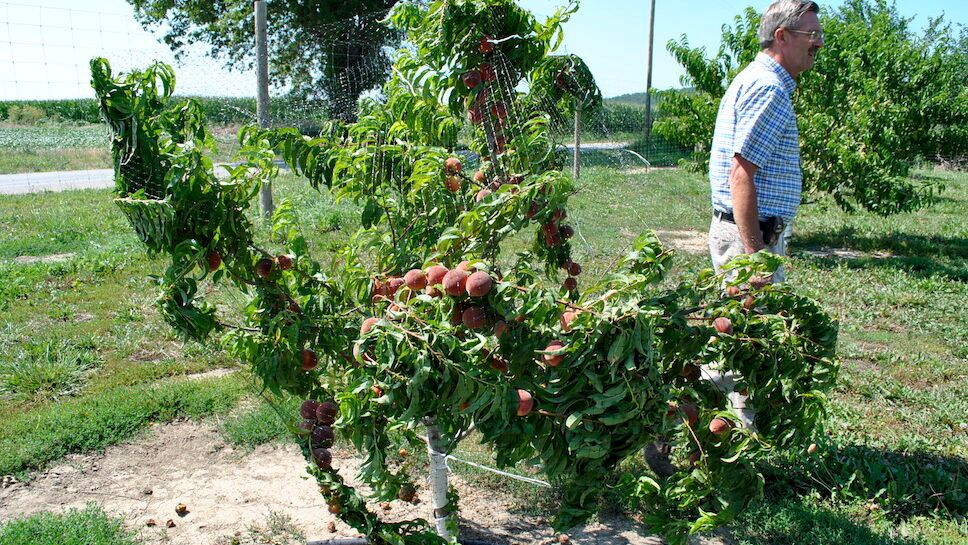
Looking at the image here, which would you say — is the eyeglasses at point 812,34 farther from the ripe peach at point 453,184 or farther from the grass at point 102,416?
the grass at point 102,416

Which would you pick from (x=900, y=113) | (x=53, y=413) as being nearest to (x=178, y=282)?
(x=53, y=413)

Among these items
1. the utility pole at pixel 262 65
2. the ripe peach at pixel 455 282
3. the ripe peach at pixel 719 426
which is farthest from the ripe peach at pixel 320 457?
the utility pole at pixel 262 65

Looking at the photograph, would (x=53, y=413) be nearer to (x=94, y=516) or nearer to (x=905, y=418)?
(x=94, y=516)

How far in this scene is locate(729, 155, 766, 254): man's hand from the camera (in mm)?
2953

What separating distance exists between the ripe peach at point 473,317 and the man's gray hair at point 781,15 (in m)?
1.92

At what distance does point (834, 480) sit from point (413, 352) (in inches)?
95.0

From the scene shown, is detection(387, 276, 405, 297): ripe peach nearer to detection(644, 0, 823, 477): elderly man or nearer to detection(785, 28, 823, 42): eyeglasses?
detection(644, 0, 823, 477): elderly man

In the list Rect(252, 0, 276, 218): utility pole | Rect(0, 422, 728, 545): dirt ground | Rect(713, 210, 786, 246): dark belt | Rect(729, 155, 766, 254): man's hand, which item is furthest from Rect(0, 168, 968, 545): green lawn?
Rect(252, 0, 276, 218): utility pole

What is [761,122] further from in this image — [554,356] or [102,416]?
[102,416]

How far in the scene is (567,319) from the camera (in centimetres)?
201

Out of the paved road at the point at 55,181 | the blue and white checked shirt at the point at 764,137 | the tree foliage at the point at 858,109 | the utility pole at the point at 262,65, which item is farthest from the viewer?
the paved road at the point at 55,181

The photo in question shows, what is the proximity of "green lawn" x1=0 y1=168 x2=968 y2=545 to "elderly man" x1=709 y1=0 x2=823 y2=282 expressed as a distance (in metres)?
0.51

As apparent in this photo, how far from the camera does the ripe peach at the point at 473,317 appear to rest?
77.2 inches

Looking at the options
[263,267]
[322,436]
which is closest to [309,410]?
[322,436]
